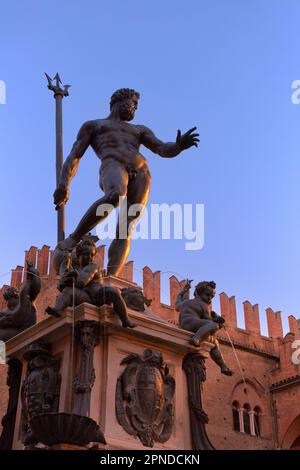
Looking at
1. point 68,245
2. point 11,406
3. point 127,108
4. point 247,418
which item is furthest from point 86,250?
point 247,418

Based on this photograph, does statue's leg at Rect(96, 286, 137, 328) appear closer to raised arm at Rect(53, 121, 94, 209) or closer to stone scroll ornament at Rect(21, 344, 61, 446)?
stone scroll ornament at Rect(21, 344, 61, 446)

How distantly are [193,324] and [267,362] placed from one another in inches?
979

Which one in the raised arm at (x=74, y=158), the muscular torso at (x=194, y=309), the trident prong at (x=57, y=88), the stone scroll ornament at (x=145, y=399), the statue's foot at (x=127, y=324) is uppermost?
the trident prong at (x=57, y=88)

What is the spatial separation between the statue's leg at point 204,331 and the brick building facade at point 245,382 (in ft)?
61.8

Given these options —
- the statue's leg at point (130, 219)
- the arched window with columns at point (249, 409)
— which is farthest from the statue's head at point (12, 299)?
the arched window with columns at point (249, 409)

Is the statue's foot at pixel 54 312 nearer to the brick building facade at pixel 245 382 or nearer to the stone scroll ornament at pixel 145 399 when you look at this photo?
the stone scroll ornament at pixel 145 399

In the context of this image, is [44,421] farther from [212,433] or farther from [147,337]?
[212,433]

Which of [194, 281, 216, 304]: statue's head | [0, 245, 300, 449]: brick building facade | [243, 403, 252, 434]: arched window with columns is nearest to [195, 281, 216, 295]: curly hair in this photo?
[194, 281, 216, 304]: statue's head

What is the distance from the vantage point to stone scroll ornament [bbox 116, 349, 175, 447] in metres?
4.07

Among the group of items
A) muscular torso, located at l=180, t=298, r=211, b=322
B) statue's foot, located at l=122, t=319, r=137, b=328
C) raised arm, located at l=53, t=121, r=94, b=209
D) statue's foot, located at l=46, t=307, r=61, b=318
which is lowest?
statue's foot, located at l=122, t=319, r=137, b=328

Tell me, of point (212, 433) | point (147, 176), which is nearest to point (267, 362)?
point (212, 433)

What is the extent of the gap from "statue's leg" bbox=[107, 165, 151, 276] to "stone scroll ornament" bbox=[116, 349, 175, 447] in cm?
92

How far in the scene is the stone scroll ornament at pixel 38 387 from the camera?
13.3 feet

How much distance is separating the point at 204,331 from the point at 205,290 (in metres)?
0.37
